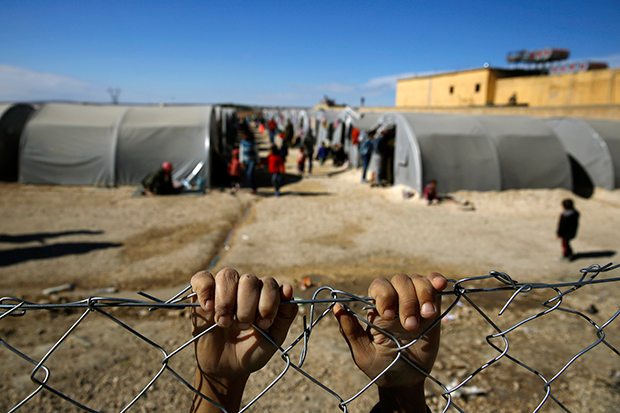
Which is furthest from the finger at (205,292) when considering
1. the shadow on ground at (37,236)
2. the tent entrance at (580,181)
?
the tent entrance at (580,181)

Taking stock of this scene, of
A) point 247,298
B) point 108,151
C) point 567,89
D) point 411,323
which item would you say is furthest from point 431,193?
point 567,89

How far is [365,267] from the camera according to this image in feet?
21.5

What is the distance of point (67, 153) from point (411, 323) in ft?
47.1

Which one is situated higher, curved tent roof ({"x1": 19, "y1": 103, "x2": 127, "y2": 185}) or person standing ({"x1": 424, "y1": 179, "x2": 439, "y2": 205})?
curved tent roof ({"x1": 19, "y1": 103, "x2": 127, "y2": 185})

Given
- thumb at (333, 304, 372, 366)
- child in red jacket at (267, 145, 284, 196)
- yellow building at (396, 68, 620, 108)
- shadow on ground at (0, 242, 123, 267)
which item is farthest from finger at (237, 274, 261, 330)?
yellow building at (396, 68, 620, 108)

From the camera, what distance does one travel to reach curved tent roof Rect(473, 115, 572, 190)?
11594 mm

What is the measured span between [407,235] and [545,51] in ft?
123

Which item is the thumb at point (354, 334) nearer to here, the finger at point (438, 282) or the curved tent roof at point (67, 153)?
the finger at point (438, 282)

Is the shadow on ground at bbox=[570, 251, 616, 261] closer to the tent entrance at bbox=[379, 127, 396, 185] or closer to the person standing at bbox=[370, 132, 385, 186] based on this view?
the tent entrance at bbox=[379, 127, 396, 185]

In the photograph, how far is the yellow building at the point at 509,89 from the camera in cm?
1950

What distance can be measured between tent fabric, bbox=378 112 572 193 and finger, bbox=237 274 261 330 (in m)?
10.4

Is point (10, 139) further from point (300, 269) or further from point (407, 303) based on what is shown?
Result: point (407, 303)

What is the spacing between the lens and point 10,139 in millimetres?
13617

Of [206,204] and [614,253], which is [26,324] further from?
[614,253]
